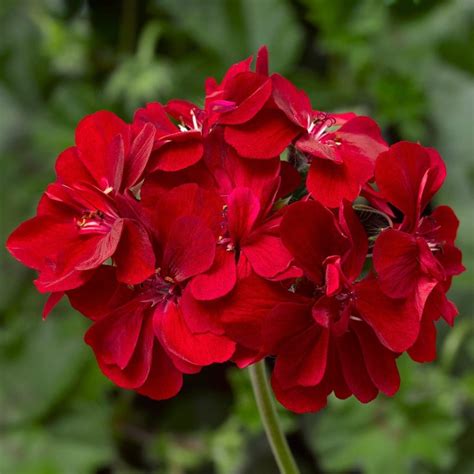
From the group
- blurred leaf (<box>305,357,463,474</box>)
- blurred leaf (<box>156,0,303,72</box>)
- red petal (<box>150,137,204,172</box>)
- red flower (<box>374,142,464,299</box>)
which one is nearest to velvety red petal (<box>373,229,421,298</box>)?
red flower (<box>374,142,464,299</box>)

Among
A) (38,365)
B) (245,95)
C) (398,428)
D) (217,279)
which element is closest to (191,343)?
(217,279)

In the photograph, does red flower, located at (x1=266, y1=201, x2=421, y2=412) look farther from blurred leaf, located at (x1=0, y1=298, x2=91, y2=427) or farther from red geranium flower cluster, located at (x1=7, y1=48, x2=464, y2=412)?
blurred leaf, located at (x1=0, y1=298, x2=91, y2=427)

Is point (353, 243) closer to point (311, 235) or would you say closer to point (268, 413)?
point (311, 235)

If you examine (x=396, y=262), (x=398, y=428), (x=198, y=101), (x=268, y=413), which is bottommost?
(x=398, y=428)

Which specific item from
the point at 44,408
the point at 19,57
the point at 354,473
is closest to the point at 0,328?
the point at 44,408

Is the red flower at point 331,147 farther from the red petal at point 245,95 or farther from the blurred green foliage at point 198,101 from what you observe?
the blurred green foliage at point 198,101

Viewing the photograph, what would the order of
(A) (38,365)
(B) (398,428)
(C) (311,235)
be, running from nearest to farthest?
(C) (311,235) < (B) (398,428) < (A) (38,365)
